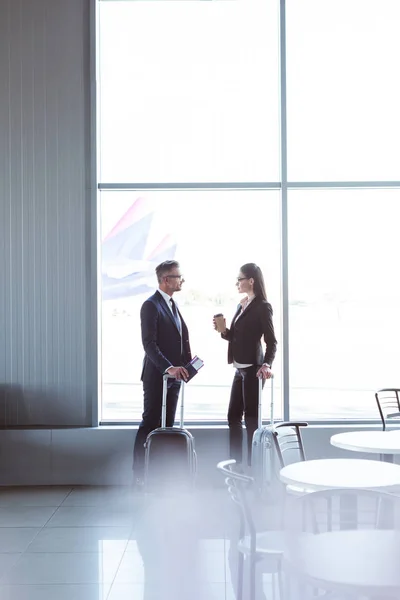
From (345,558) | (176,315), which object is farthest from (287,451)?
(176,315)

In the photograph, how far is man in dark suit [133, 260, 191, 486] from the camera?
4.84 m

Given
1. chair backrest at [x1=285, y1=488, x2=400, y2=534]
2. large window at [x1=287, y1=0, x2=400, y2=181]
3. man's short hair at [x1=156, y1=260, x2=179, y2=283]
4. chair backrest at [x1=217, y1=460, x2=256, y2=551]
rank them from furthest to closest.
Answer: large window at [x1=287, y1=0, x2=400, y2=181], man's short hair at [x1=156, y1=260, x2=179, y2=283], chair backrest at [x1=217, y1=460, x2=256, y2=551], chair backrest at [x1=285, y1=488, x2=400, y2=534]

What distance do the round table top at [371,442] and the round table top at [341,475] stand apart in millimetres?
207

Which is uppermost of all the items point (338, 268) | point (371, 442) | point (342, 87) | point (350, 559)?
point (342, 87)

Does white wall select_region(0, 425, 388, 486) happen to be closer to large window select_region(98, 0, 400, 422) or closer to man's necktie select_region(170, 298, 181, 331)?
large window select_region(98, 0, 400, 422)

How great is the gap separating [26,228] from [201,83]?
193cm

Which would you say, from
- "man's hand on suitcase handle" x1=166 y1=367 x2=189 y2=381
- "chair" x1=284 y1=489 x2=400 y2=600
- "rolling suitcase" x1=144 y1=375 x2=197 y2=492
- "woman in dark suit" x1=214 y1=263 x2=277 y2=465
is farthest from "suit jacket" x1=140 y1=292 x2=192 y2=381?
"chair" x1=284 y1=489 x2=400 y2=600

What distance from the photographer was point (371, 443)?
329 cm

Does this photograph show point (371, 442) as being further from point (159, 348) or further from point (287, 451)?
point (159, 348)

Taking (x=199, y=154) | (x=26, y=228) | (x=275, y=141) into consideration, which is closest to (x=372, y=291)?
(x=275, y=141)

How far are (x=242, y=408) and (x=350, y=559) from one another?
2.96 metres

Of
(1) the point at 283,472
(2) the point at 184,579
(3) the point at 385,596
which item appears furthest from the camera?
(2) the point at 184,579

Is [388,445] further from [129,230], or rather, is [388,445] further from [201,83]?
[201,83]

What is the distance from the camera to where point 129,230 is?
5.46 metres
